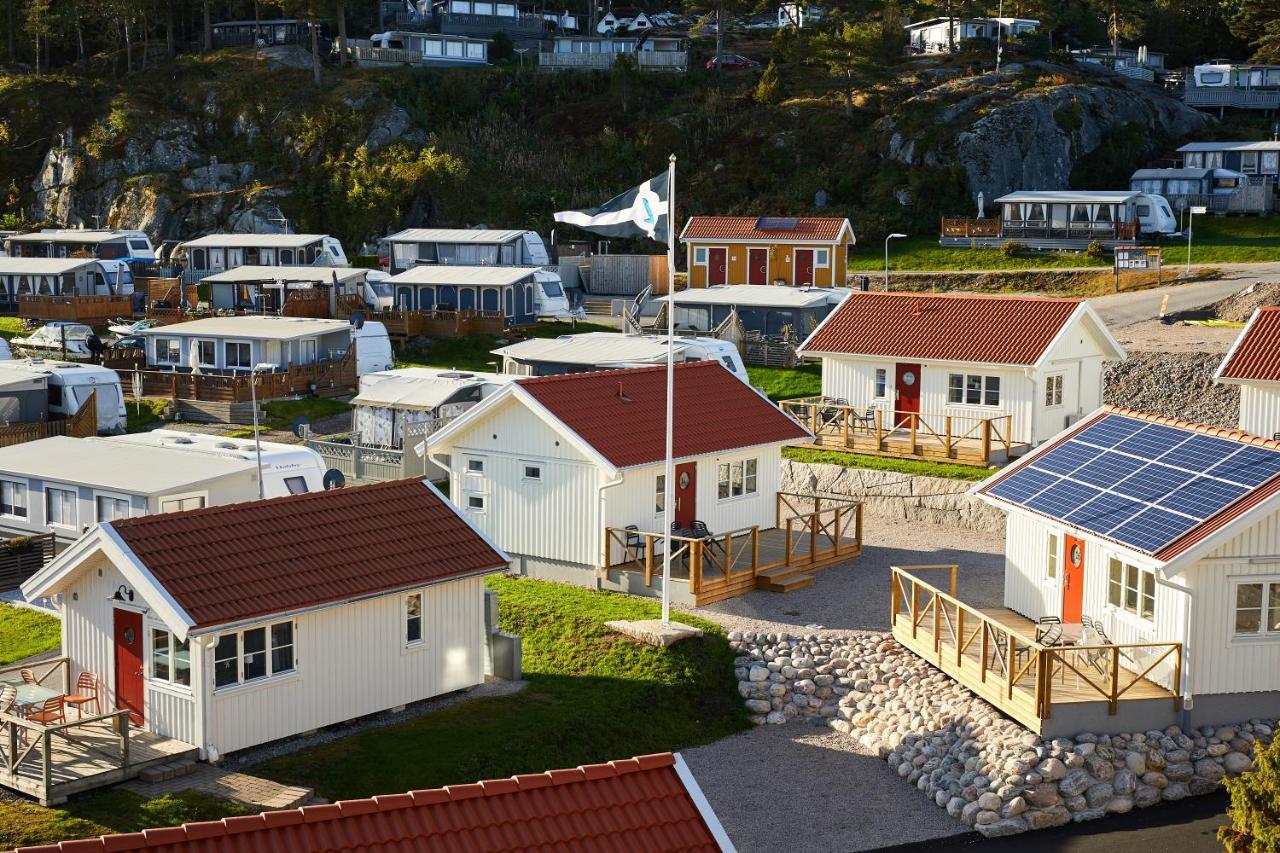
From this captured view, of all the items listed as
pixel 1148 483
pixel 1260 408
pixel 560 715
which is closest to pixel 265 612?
pixel 560 715

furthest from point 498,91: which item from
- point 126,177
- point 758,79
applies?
point 126,177

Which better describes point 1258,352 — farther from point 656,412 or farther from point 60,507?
point 60,507

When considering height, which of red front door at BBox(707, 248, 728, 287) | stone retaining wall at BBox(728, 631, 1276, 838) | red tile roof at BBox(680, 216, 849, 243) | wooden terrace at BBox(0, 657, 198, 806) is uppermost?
red tile roof at BBox(680, 216, 849, 243)

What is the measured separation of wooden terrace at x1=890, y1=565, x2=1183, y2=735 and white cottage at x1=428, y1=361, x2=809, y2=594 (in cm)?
690

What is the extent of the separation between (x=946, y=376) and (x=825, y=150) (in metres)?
44.5

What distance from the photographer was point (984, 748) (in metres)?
23.9

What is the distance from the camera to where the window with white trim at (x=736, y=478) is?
33.0 meters

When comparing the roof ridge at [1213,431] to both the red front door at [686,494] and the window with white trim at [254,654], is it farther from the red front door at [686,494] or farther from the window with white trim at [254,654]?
the window with white trim at [254,654]

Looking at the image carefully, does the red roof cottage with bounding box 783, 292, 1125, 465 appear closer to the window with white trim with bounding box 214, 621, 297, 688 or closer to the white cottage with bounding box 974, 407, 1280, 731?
the white cottage with bounding box 974, 407, 1280, 731

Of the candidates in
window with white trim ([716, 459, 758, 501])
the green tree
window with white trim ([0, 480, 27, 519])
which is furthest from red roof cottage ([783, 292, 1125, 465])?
the green tree

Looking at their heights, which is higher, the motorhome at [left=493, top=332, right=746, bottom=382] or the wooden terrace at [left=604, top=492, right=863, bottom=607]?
the motorhome at [left=493, top=332, right=746, bottom=382]

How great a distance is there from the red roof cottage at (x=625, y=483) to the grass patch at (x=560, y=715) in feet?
4.52

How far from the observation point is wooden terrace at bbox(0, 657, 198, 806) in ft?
66.1

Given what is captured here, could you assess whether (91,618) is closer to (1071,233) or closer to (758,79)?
(1071,233)
